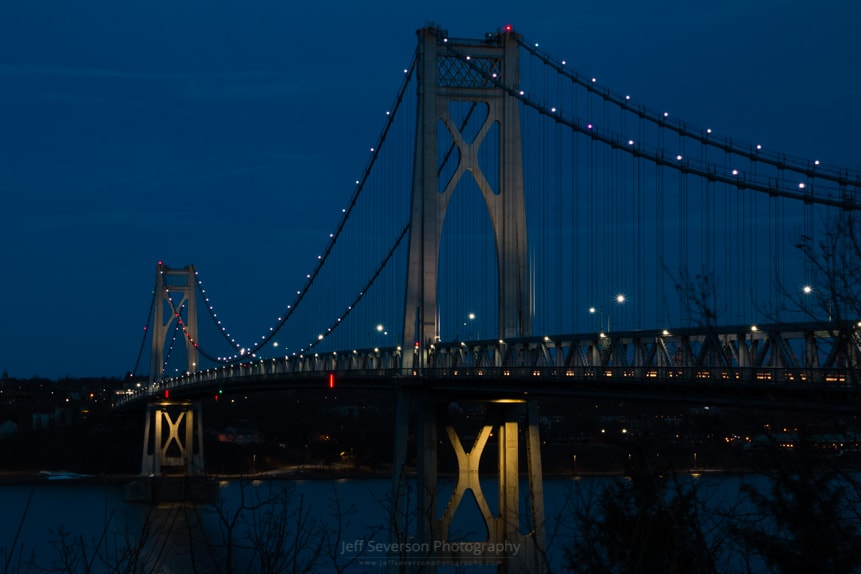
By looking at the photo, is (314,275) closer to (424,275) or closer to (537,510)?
(424,275)

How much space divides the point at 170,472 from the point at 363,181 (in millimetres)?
27899

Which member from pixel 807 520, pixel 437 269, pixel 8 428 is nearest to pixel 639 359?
pixel 437 269

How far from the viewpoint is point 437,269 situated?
29312mm

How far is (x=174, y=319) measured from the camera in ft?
288

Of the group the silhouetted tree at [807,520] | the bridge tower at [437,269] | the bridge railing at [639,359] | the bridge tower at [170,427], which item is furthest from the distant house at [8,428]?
the silhouetted tree at [807,520]

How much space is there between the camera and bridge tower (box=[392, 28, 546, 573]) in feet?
A: 90.0

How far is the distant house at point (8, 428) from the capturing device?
9205 centimetres

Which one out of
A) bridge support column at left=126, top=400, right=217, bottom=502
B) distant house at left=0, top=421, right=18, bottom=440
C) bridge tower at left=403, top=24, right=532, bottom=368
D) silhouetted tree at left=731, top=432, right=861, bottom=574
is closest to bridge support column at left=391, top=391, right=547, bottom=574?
bridge tower at left=403, top=24, right=532, bottom=368

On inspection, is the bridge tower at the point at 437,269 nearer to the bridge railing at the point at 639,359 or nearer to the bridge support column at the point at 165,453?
the bridge railing at the point at 639,359

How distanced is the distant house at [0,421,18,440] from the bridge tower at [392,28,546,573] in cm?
6864

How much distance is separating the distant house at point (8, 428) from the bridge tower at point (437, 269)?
68639 mm

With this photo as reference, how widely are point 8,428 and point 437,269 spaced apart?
241 ft

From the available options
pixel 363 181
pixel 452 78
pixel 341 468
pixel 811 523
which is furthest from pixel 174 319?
pixel 811 523

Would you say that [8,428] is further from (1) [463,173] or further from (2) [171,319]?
(1) [463,173]
